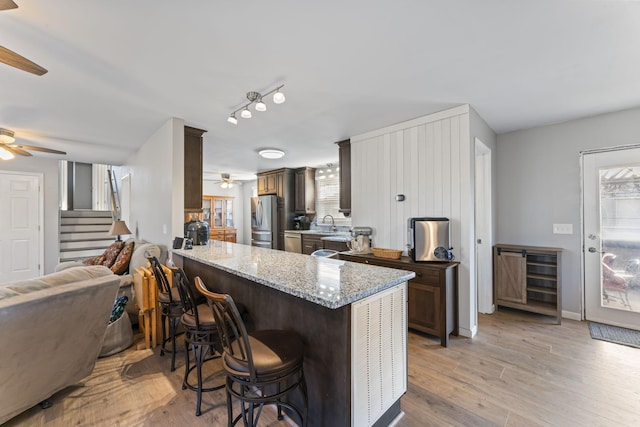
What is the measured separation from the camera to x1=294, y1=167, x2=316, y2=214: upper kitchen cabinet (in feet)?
21.4

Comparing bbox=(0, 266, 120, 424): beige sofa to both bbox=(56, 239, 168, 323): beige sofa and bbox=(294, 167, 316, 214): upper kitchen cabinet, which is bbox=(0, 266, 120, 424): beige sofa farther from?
bbox=(294, 167, 316, 214): upper kitchen cabinet

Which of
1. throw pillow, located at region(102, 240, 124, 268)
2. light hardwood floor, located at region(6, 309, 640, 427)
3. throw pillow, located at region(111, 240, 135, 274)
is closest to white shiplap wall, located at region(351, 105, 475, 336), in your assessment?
light hardwood floor, located at region(6, 309, 640, 427)

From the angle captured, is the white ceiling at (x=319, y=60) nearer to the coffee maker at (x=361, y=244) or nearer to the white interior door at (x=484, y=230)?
the white interior door at (x=484, y=230)

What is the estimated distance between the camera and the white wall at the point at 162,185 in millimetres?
3271

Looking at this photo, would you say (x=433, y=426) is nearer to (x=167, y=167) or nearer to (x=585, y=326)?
(x=585, y=326)

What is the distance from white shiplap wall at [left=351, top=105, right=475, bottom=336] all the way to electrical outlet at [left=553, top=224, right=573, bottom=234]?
155 centimetres

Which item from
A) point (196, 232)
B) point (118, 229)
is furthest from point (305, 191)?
point (118, 229)

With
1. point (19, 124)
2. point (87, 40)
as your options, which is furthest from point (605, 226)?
point (19, 124)

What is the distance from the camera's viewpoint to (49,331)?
169 centimetres

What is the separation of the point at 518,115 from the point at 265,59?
10.0 ft

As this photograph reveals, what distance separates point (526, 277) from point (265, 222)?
5.28 meters

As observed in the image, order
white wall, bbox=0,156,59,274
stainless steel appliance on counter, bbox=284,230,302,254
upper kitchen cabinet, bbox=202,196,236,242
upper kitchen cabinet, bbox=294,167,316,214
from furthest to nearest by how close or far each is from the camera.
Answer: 1. upper kitchen cabinet, bbox=202,196,236,242
2. upper kitchen cabinet, bbox=294,167,316,214
3. stainless steel appliance on counter, bbox=284,230,302,254
4. white wall, bbox=0,156,59,274

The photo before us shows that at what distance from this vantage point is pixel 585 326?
3.18m

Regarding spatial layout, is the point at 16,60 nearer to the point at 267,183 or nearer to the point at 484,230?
the point at 484,230
